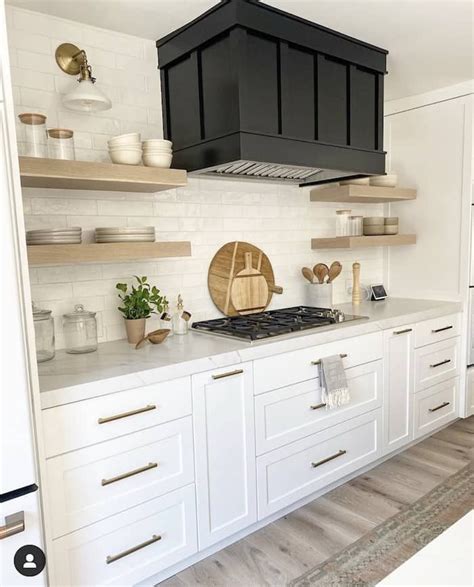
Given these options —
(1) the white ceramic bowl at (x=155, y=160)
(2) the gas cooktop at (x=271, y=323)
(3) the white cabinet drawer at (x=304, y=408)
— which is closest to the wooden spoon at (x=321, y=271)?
(2) the gas cooktop at (x=271, y=323)

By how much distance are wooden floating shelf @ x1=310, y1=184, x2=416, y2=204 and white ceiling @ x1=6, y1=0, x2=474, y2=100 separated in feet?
A: 2.67

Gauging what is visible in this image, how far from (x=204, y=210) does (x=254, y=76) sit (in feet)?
2.70

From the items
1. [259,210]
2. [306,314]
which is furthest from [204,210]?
[306,314]

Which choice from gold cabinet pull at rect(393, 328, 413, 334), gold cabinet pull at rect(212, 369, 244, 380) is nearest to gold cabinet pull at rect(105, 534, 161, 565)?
gold cabinet pull at rect(212, 369, 244, 380)

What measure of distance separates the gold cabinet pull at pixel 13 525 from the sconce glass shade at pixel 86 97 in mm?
1568

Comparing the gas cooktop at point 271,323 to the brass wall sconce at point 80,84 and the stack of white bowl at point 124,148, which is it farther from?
the brass wall sconce at point 80,84

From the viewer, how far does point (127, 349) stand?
2293 millimetres

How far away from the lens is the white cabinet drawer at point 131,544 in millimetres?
1765

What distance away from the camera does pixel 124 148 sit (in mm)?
2168

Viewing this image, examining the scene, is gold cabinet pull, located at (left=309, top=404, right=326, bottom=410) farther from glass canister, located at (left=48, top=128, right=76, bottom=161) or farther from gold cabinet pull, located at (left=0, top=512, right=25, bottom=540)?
glass canister, located at (left=48, top=128, right=76, bottom=161)

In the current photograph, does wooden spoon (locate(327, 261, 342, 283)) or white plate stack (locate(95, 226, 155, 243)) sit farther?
wooden spoon (locate(327, 261, 342, 283))

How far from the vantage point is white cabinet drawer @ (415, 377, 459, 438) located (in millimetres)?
3273

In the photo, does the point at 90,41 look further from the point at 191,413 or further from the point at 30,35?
the point at 191,413

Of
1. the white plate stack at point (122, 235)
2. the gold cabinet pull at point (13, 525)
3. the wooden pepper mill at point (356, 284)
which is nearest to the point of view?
the gold cabinet pull at point (13, 525)
